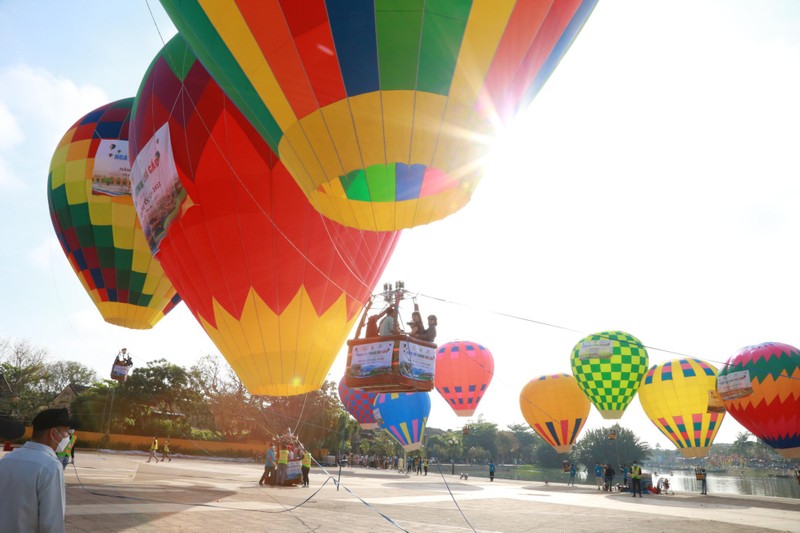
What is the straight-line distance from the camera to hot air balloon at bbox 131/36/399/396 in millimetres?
11320

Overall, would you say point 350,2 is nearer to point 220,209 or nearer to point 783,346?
point 220,209

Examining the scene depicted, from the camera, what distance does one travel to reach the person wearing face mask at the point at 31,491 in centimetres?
262

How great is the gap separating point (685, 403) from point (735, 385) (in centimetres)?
557

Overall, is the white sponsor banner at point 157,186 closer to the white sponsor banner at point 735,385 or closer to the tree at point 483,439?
the white sponsor banner at point 735,385

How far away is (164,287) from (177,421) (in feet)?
102

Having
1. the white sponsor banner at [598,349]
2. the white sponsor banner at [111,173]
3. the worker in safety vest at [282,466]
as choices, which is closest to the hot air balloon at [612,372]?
the white sponsor banner at [598,349]

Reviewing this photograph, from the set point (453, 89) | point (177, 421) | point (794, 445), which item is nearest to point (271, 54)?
point (453, 89)

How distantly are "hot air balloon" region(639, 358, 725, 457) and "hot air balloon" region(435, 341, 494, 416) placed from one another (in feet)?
28.8

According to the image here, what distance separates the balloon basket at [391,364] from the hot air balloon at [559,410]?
23065mm

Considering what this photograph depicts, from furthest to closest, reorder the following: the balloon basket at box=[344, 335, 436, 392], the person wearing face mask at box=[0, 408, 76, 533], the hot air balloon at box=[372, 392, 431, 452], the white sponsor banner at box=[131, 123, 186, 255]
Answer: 1. the hot air balloon at box=[372, 392, 431, 452]
2. the white sponsor banner at box=[131, 123, 186, 255]
3. the balloon basket at box=[344, 335, 436, 392]
4. the person wearing face mask at box=[0, 408, 76, 533]

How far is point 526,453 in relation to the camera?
10700 centimetres

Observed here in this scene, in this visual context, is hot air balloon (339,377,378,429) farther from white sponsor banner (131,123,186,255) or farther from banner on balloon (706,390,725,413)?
white sponsor banner (131,123,186,255)

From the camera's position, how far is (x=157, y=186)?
1206cm

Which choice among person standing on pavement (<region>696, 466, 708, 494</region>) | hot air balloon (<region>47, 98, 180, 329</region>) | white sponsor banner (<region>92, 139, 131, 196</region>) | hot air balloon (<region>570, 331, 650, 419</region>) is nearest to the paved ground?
hot air balloon (<region>47, 98, 180, 329</region>)
